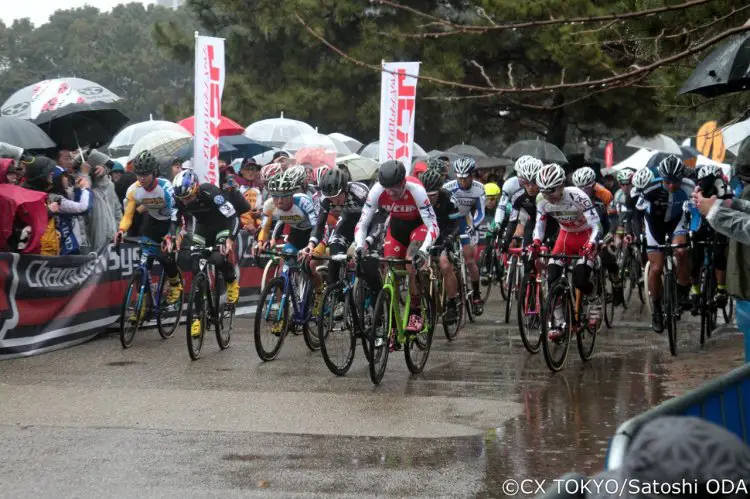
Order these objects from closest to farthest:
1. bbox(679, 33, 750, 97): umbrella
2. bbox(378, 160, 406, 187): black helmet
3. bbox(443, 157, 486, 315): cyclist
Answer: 1. bbox(679, 33, 750, 97): umbrella
2. bbox(378, 160, 406, 187): black helmet
3. bbox(443, 157, 486, 315): cyclist

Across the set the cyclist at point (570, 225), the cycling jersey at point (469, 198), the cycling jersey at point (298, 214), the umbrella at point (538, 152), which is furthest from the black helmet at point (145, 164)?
the umbrella at point (538, 152)

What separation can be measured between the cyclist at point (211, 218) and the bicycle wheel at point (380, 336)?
2643 mm

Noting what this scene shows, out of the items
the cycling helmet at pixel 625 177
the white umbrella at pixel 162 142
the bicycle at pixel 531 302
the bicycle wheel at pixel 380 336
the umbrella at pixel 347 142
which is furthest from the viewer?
the umbrella at pixel 347 142

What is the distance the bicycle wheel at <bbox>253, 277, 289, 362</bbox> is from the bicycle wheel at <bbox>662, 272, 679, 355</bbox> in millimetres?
4020

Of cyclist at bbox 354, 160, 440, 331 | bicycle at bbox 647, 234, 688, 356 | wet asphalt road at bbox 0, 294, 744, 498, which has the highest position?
cyclist at bbox 354, 160, 440, 331

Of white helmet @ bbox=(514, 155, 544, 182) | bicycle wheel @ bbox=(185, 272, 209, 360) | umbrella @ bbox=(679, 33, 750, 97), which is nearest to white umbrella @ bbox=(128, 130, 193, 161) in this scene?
white helmet @ bbox=(514, 155, 544, 182)

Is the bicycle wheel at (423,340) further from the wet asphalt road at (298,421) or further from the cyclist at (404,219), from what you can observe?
the wet asphalt road at (298,421)

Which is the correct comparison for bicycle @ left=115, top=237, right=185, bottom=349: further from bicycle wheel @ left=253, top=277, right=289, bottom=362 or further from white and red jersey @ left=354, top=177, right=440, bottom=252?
white and red jersey @ left=354, top=177, right=440, bottom=252

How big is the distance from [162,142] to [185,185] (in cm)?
793

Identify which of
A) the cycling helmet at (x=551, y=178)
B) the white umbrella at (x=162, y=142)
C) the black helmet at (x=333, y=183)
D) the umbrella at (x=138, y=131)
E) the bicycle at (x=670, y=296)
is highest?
the umbrella at (x=138, y=131)

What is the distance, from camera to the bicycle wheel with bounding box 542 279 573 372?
36.9 ft

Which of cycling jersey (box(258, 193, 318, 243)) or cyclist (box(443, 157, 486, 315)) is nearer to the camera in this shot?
cycling jersey (box(258, 193, 318, 243))

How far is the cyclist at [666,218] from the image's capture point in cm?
1341

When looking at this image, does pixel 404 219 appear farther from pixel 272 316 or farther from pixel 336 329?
pixel 336 329
